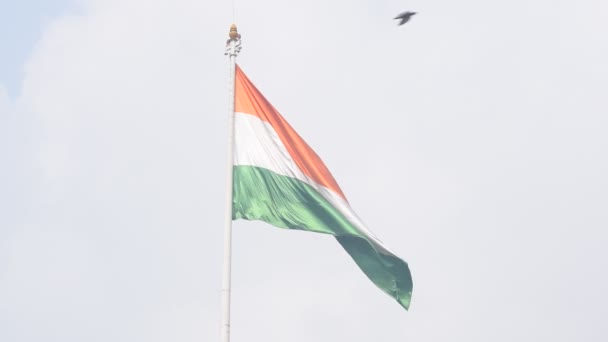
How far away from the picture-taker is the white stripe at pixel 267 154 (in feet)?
84.2

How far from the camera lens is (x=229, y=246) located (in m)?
23.4

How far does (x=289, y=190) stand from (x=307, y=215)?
2.50ft

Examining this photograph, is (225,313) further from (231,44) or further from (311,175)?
(231,44)

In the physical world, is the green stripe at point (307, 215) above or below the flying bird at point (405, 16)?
below

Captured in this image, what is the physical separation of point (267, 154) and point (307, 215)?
6.10 ft

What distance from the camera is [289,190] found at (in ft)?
83.9

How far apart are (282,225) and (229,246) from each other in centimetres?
184

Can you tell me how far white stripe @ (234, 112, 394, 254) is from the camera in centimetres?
2567

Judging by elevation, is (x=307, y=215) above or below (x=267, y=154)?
below

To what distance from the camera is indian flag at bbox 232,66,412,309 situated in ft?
82.3

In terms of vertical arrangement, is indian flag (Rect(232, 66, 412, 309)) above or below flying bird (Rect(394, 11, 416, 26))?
below

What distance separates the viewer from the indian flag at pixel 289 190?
2509 centimetres

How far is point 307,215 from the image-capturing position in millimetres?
25562

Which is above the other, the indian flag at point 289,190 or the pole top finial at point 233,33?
the pole top finial at point 233,33
